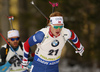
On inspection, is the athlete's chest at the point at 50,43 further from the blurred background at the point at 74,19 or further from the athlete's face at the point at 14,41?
the blurred background at the point at 74,19

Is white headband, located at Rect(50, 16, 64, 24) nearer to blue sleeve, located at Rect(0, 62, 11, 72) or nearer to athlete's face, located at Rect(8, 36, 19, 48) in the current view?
athlete's face, located at Rect(8, 36, 19, 48)

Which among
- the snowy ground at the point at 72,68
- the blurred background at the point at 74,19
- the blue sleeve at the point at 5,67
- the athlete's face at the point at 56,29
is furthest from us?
the snowy ground at the point at 72,68

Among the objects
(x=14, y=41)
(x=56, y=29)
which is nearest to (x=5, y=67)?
(x=14, y=41)

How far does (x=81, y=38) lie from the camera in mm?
10836

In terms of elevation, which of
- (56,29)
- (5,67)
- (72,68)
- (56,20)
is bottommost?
(72,68)

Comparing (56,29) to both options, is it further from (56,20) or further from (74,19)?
(74,19)

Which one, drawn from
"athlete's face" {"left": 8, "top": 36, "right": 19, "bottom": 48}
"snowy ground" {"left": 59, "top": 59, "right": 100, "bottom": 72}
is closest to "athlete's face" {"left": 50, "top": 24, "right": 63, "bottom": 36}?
"athlete's face" {"left": 8, "top": 36, "right": 19, "bottom": 48}

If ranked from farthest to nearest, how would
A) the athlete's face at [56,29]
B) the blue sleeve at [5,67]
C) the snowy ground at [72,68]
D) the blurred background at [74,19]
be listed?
the snowy ground at [72,68]
the blurred background at [74,19]
the blue sleeve at [5,67]
the athlete's face at [56,29]


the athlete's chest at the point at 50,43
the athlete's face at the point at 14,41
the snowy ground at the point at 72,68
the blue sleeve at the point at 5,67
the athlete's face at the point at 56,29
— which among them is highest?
the athlete's face at the point at 56,29

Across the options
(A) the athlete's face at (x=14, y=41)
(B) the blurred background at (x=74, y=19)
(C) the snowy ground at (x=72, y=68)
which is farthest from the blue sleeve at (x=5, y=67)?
(C) the snowy ground at (x=72, y=68)

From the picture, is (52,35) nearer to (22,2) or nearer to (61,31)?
(61,31)

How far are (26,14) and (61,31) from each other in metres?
6.91

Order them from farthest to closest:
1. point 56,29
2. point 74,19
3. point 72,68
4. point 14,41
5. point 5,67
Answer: point 72,68
point 74,19
point 14,41
point 5,67
point 56,29

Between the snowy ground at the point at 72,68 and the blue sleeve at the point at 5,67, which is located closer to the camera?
the blue sleeve at the point at 5,67
